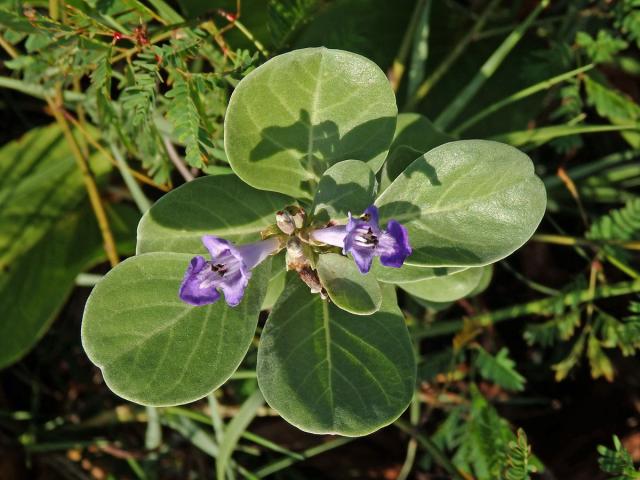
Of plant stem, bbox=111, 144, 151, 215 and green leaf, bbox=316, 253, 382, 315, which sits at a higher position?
green leaf, bbox=316, 253, 382, 315

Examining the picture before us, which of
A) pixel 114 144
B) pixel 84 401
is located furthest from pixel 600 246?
pixel 84 401

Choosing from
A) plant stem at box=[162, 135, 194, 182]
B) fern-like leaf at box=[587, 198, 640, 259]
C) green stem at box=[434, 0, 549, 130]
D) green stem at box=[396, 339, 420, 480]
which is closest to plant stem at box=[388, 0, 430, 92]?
green stem at box=[434, 0, 549, 130]

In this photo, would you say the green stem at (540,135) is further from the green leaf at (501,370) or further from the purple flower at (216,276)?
the purple flower at (216,276)

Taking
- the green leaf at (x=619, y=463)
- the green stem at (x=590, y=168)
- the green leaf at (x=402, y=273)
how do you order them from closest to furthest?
the green leaf at (x=402, y=273) < the green leaf at (x=619, y=463) < the green stem at (x=590, y=168)

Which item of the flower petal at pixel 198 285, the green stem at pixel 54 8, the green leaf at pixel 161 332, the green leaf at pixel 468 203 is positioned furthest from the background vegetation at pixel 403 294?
the flower petal at pixel 198 285

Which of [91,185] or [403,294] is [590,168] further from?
[91,185]

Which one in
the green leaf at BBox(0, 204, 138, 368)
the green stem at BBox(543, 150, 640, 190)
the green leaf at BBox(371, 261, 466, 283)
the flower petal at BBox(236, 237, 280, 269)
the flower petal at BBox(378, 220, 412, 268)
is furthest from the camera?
the green stem at BBox(543, 150, 640, 190)

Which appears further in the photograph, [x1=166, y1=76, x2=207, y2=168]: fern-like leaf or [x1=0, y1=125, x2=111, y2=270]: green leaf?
[x1=0, y1=125, x2=111, y2=270]: green leaf

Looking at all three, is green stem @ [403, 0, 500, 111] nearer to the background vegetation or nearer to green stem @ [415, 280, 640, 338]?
the background vegetation

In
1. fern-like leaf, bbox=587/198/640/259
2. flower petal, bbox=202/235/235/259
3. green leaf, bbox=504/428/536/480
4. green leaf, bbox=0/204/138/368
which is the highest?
flower petal, bbox=202/235/235/259
